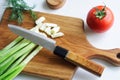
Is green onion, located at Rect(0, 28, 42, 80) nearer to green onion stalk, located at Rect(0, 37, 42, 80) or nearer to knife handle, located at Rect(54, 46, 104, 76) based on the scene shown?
green onion stalk, located at Rect(0, 37, 42, 80)

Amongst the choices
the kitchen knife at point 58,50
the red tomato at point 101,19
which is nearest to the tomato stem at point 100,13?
the red tomato at point 101,19

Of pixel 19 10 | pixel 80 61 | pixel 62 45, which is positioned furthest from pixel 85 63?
pixel 19 10

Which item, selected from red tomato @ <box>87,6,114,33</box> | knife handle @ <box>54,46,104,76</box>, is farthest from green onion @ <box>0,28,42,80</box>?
red tomato @ <box>87,6,114,33</box>

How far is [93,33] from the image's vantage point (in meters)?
1.20

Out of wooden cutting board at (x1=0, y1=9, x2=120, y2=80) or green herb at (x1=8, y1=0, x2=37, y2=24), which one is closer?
wooden cutting board at (x1=0, y1=9, x2=120, y2=80)

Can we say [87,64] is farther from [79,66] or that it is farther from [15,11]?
[15,11]

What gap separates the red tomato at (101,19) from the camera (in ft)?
3.67

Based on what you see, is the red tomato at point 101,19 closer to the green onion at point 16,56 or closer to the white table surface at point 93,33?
the white table surface at point 93,33

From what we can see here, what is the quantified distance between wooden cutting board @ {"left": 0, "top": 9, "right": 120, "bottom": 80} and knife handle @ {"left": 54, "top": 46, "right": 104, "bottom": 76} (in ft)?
0.14

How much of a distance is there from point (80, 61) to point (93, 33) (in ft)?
0.65

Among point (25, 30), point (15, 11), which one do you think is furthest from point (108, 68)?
point (15, 11)

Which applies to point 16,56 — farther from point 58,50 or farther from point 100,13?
point 100,13

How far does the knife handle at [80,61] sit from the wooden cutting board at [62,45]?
43 millimetres

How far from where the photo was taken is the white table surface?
111 centimetres
